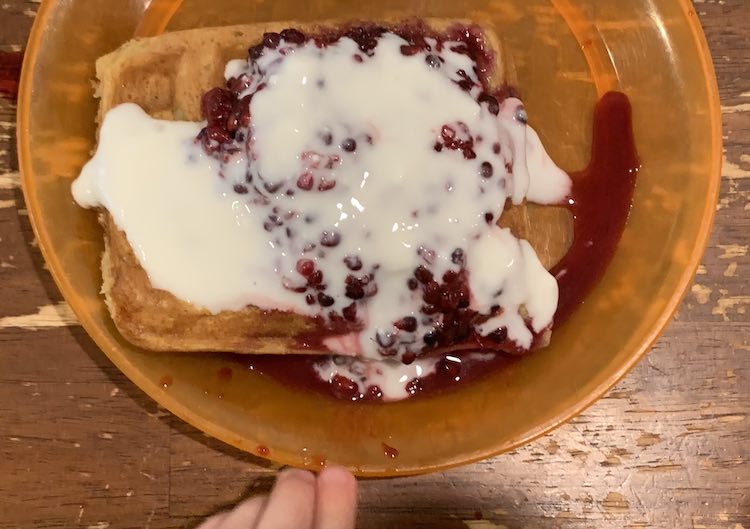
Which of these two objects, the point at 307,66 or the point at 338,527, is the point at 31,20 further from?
the point at 338,527

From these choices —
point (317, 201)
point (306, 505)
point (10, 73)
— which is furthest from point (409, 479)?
point (10, 73)

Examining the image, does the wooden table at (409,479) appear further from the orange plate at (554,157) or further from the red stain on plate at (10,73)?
the orange plate at (554,157)

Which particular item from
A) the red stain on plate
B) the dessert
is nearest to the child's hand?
the dessert

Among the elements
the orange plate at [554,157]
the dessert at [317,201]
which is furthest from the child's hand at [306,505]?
the dessert at [317,201]

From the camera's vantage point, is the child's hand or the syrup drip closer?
the child's hand

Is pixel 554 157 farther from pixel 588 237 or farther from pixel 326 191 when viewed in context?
pixel 326 191

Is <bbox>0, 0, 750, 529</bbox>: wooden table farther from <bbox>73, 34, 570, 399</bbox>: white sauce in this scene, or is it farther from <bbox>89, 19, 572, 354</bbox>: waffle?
<bbox>73, 34, 570, 399</bbox>: white sauce

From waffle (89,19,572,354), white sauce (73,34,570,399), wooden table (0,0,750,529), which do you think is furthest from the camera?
wooden table (0,0,750,529)
